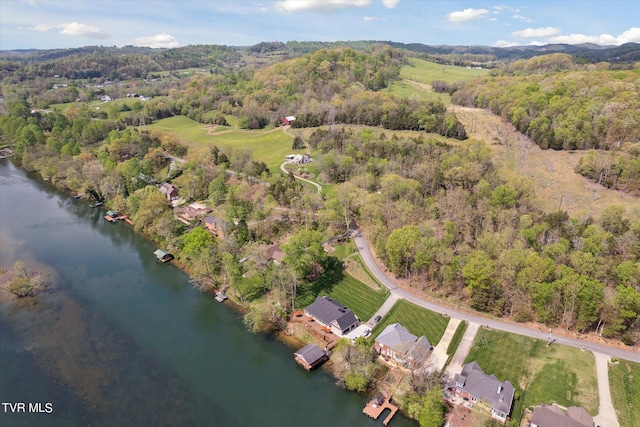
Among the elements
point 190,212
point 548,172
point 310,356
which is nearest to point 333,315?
point 310,356

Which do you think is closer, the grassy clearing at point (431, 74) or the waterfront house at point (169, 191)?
the waterfront house at point (169, 191)

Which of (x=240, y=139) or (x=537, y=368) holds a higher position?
(x=240, y=139)

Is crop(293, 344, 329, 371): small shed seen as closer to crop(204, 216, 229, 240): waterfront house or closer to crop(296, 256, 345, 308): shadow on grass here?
crop(296, 256, 345, 308): shadow on grass

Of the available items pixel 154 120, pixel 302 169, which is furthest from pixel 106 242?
pixel 154 120

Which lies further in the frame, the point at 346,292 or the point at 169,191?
the point at 169,191

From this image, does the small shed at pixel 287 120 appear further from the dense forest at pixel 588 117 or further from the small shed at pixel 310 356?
the small shed at pixel 310 356

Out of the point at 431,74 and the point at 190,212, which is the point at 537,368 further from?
the point at 431,74

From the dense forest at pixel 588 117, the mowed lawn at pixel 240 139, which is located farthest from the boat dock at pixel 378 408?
the mowed lawn at pixel 240 139
